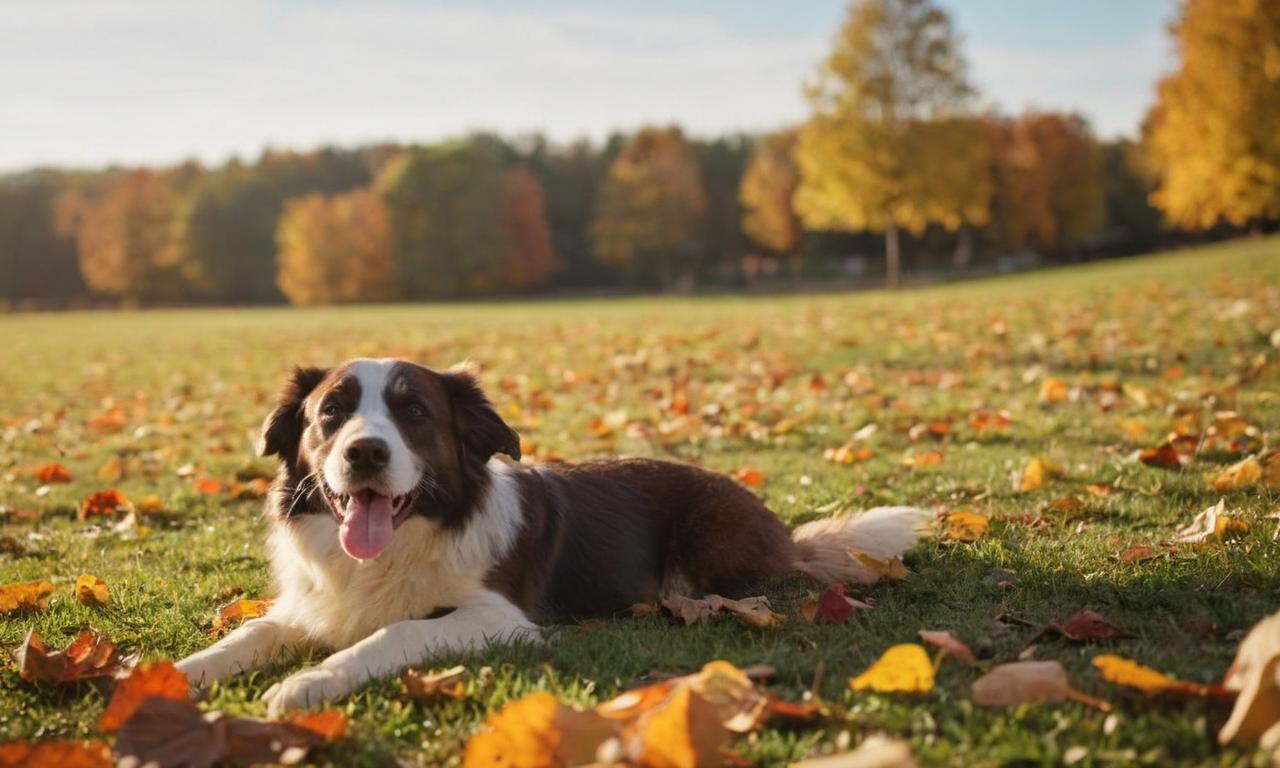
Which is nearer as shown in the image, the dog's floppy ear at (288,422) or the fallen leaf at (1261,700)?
the fallen leaf at (1261,700)

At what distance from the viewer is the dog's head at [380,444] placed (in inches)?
148

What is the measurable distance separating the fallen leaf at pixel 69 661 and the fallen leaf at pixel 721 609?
1990 mm

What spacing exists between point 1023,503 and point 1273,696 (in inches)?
128

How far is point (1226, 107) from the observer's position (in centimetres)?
2800

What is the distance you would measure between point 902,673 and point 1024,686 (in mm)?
311

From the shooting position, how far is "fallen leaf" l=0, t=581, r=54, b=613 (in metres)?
4.22

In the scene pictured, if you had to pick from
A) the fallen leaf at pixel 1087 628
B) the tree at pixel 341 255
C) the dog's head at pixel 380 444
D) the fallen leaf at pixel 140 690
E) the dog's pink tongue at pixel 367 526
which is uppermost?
the tree at pixel 341 255

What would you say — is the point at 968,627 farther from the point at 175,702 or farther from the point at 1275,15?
the point at 1275,15

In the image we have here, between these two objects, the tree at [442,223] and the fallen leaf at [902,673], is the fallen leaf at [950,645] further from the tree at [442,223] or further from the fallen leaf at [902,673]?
the tree at [442,223]

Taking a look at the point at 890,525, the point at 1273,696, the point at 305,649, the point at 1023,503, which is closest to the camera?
the point at 1273,696

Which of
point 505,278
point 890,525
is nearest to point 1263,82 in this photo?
point 890,525

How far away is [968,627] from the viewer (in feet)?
11.4

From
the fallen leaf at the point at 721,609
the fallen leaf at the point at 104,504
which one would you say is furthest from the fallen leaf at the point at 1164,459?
the fallen leaf at the point at 104,504

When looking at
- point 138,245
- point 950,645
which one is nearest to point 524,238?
point 138,245
